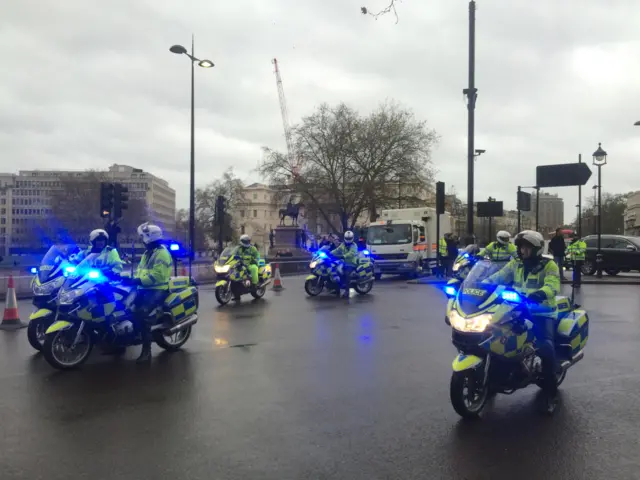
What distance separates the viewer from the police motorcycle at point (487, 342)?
185 inches

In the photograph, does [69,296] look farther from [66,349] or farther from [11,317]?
[11,317]

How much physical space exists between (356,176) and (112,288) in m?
40.6

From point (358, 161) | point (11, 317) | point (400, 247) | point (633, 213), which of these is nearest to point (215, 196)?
point (358, 161)

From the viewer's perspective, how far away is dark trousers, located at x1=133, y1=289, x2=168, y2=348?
724 cm

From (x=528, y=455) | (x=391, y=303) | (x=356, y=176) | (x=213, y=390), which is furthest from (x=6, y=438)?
(x=356, y=176)

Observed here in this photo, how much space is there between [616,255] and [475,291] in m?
21.3

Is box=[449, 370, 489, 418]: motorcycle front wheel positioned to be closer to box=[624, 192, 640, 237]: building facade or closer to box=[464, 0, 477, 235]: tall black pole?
box=[464, 0, 477, 235]: tall black pole

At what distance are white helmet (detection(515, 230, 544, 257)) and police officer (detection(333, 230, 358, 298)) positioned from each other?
10294mm

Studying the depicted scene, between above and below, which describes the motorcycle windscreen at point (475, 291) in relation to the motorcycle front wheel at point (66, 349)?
above

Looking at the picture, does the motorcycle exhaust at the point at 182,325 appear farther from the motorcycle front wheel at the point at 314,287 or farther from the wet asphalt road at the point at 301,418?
the motorcycle front wheel at the point at 314,287

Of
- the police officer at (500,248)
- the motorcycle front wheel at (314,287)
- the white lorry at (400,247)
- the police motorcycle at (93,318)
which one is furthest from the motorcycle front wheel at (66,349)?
the white lorry at (400,247)

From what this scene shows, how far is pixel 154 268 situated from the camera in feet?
23.6

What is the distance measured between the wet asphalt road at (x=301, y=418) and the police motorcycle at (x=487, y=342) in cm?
26

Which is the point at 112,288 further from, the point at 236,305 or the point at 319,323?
the point at 236,305
